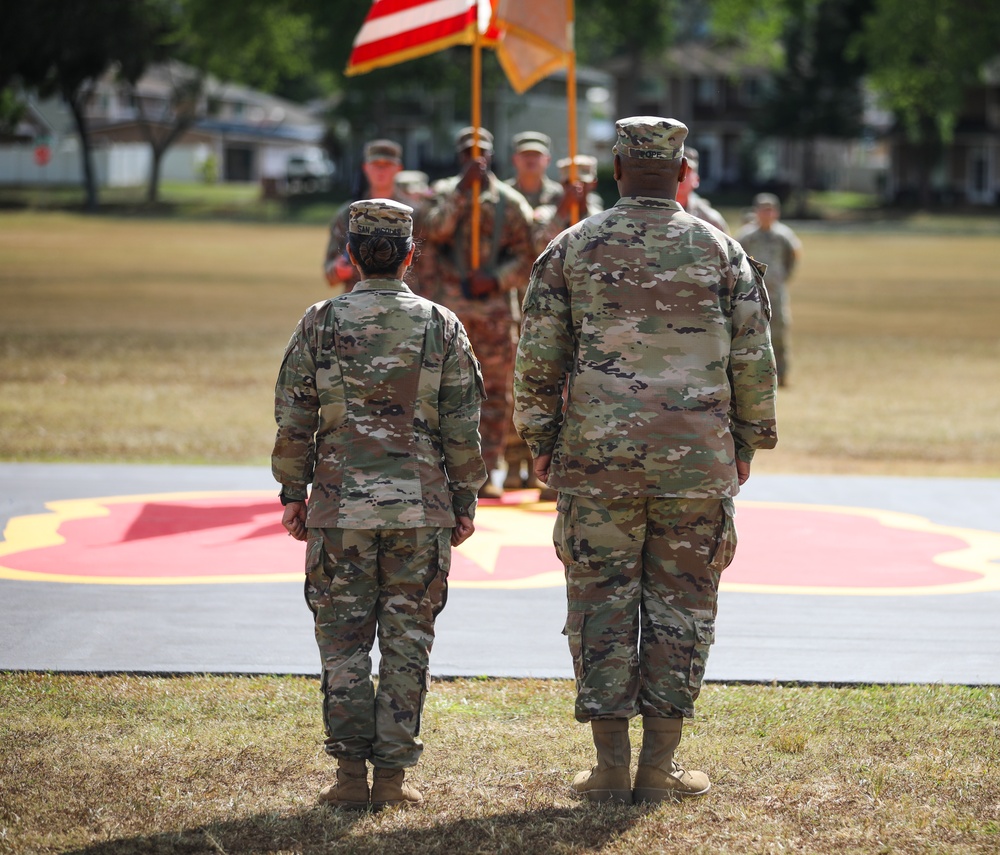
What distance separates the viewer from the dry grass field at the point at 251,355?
463 inches

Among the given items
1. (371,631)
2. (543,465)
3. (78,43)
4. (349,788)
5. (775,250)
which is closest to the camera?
(349,788)

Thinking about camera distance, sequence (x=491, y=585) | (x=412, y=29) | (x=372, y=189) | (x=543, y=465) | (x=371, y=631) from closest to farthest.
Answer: (x=371, y=631)
(x=543, y=465)
(x=491, y=585)
(x=372, y=189)
(x=412, y=29)

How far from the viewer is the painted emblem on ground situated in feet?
22.2

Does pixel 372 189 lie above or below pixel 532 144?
below

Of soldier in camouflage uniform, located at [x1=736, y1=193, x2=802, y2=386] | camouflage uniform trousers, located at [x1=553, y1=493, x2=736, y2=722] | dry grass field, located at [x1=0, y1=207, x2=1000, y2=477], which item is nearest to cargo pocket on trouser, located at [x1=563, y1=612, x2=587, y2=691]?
camouflage uniform trousers, located at [x1=553, y1=493, x2=736, y2=722]

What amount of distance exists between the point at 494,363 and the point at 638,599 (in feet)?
15.5

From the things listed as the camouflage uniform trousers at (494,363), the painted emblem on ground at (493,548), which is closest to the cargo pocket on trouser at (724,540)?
the painted emblem on ground at (493,548)

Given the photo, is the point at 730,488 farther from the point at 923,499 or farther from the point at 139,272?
the point at 139,272

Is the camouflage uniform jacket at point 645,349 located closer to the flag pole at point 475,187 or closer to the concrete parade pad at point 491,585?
the concrete parade pad at point 491,585

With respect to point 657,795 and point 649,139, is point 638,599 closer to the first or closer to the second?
point 657,795

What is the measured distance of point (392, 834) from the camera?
3854mm

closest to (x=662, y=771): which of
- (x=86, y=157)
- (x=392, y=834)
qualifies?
(x=392, y=834)

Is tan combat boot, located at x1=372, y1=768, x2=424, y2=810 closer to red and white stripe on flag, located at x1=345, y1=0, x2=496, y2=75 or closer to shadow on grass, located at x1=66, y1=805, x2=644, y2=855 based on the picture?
shadow on grass, located at x1=66, y1=805, x2=644, y2=855

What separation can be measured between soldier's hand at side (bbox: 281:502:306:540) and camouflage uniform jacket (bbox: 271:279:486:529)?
2.9 inches
